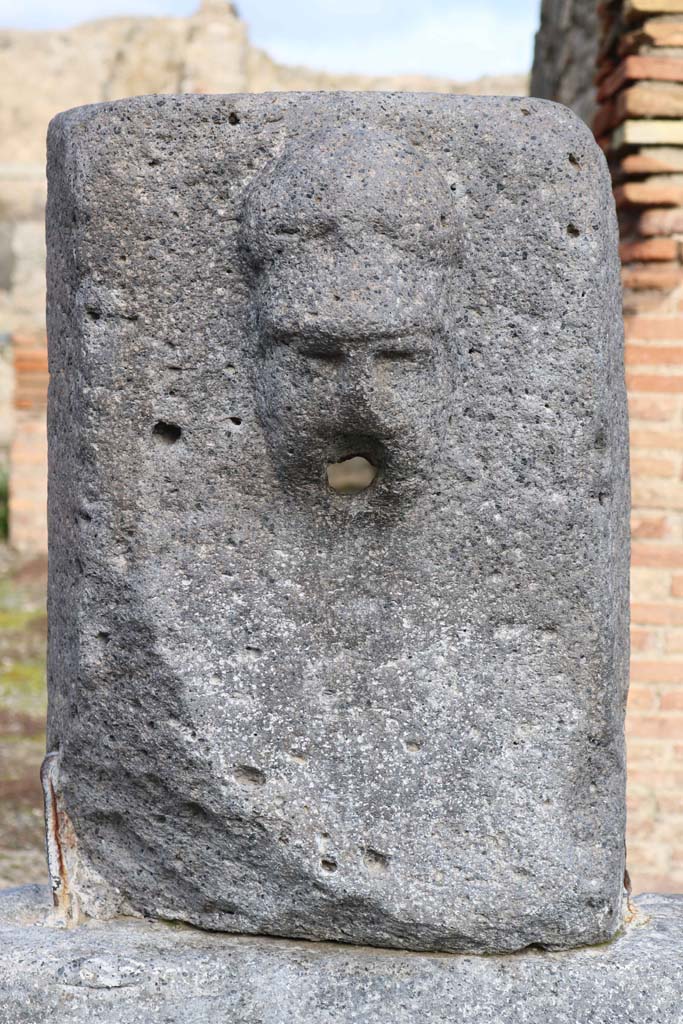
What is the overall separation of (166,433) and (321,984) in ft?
2.64

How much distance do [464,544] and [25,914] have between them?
927 mm

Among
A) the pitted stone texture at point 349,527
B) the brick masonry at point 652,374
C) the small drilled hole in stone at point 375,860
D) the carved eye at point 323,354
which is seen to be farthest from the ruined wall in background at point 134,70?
the small drilled hole in stone at point 375,860

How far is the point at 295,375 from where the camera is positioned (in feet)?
5.00

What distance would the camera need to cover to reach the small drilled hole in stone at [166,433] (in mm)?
1613

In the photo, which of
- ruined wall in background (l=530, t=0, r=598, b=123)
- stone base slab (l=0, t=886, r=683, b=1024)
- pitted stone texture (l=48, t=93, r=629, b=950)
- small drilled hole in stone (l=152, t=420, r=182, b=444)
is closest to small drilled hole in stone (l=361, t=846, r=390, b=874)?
pitted stone texture (l=48, t=93, r=629, b=950)

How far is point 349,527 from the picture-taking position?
161 cm

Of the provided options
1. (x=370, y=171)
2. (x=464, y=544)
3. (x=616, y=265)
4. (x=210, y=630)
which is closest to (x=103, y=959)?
(x=210, y=630)

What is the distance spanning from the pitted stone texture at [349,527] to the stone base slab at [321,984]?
0.04 meters

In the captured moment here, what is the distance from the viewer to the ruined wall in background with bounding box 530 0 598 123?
3.74m

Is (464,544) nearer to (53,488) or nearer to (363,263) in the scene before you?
(363,263)

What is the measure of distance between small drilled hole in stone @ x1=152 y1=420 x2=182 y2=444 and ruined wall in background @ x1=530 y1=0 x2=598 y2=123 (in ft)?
8.39

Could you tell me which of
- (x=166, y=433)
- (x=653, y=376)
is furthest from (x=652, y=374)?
(x=166, y=433)

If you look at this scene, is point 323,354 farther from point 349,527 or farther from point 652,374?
point 652,374

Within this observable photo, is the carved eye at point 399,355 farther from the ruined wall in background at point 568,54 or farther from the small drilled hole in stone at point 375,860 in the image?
the ruined wall in background at point 568,54
